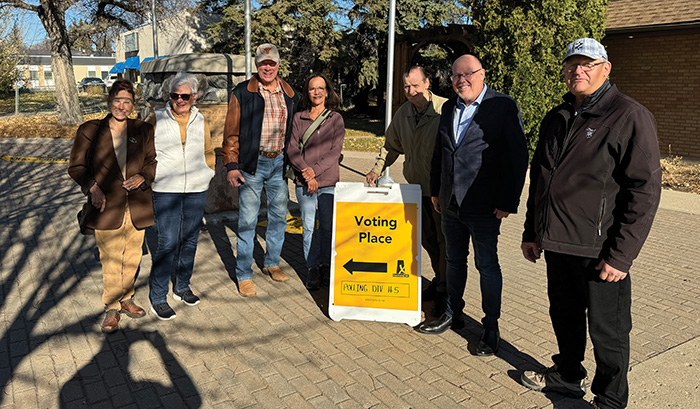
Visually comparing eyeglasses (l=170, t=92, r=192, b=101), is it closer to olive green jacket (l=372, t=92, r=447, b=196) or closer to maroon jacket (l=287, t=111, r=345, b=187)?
maroon jacket (l=287, t=111, r=345, b=187)

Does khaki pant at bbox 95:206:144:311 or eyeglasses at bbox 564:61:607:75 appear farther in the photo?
khaki pant at bbox 95:206:144:311

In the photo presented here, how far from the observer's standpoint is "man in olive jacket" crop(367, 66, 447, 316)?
4.14 meters

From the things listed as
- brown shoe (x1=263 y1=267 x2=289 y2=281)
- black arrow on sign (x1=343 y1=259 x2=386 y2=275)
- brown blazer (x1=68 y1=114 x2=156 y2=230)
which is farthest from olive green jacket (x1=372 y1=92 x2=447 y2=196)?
brown blazer (x1=68 y1=114 x2=156 y2=230)

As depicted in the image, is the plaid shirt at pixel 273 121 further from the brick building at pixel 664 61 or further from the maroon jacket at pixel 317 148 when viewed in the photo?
the brick building at pixel 664 61

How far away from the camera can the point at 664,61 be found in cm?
1359

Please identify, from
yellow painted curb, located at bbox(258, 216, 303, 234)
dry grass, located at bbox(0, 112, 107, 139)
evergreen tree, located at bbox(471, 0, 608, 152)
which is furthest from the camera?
dry grass, located at bbox(0, 112, 107, 139)

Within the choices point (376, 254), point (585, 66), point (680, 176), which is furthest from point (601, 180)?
point (680, 176)

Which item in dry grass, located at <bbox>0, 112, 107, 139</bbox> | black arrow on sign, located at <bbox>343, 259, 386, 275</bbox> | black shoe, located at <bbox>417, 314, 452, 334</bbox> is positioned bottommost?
black shoe, located at <bbox>417, 314, 452, 334</bbox>

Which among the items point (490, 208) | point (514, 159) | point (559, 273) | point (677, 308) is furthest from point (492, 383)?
point (677, 308)

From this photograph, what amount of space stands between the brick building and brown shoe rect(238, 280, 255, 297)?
12430 mm

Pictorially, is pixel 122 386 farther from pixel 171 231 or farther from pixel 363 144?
pixel 363 144

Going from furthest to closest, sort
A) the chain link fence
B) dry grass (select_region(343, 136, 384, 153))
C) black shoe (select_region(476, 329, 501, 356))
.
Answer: the chain link fence, dry grass (select_region(343, 136, 384, 153)), black shoe (select_region(476, 329, 501, 356))

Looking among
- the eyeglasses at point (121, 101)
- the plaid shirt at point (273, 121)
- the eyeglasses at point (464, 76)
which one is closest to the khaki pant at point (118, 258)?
the eyeglasses at point (121, 101)

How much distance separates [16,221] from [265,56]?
187 inches
